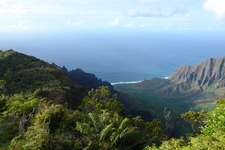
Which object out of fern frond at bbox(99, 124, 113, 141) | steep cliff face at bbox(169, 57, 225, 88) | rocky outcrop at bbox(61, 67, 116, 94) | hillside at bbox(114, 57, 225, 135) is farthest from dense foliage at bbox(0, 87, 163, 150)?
steep cliff face at bbox(169, 57, 225, 88)

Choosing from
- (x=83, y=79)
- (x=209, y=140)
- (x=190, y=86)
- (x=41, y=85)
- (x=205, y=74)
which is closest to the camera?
(x=209, y=140)

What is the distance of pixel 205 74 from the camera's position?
136 metres

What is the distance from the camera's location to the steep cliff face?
130250mm

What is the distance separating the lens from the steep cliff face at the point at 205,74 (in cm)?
13025

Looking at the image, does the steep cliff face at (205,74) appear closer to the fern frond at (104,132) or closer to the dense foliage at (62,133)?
the dense foliage at (62,133)

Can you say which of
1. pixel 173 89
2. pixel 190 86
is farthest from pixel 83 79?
pixel 190 86

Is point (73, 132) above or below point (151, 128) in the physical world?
above

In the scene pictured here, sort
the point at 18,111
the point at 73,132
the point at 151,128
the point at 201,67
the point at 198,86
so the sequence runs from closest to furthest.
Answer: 1. the point at 73,132
2. the point at 18,111
3. the point at 151,128
4. the point at 198,86
5. the point at 201,67

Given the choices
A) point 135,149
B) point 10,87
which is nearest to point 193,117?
point 135,149

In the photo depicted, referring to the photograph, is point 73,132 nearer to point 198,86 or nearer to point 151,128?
point 151,128

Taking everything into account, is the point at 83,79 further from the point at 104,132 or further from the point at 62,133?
the point at 104,132

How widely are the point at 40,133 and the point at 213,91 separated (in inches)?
5403

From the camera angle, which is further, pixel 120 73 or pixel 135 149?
pixel 120 73

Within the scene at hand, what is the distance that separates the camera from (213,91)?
11944 cm
